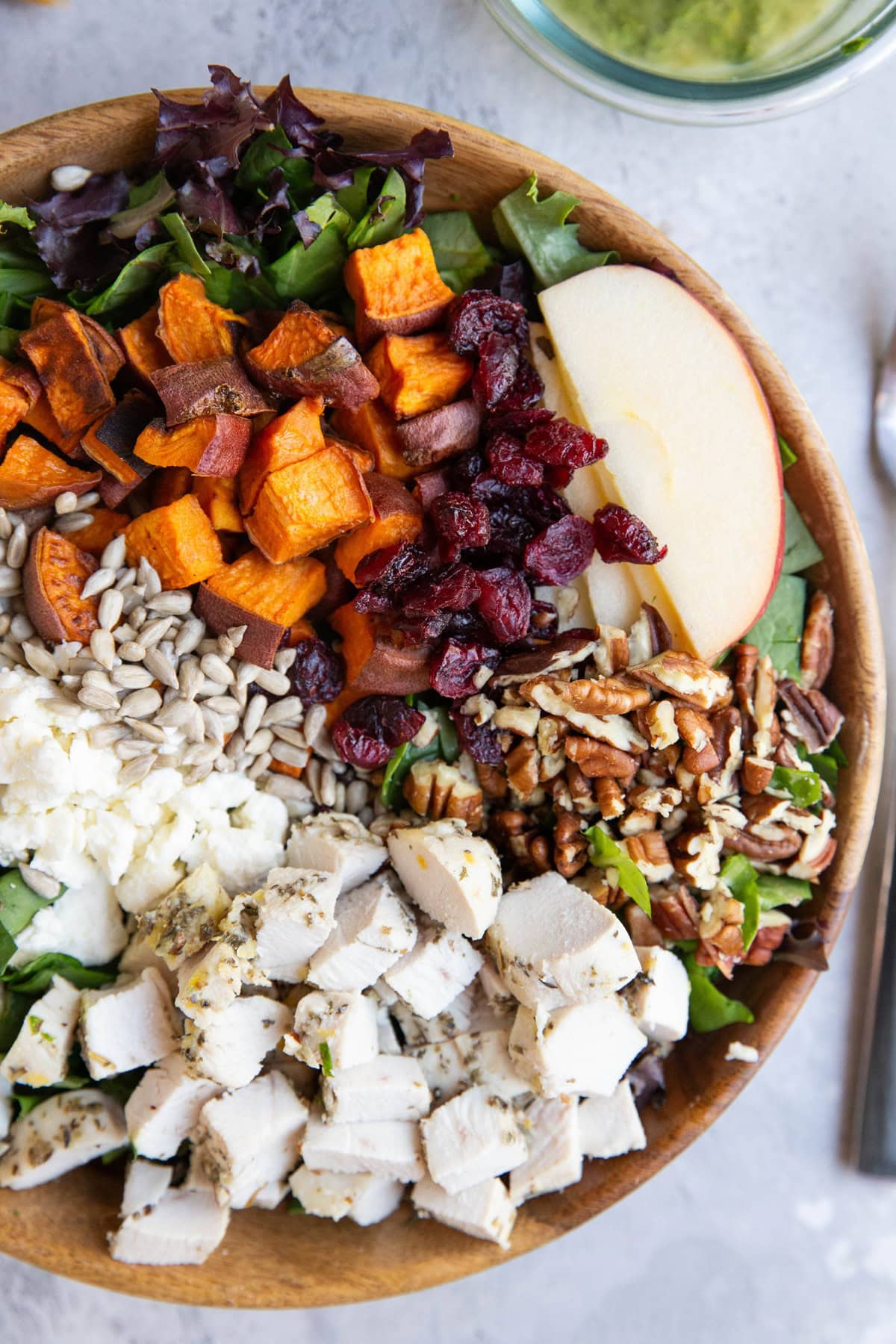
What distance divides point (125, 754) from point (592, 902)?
0.93 metres

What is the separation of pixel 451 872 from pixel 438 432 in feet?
2.71

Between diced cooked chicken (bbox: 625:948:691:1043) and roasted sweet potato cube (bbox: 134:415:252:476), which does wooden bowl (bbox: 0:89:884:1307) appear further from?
roasted sweet potato cube (bbox: 134:415:252:476)

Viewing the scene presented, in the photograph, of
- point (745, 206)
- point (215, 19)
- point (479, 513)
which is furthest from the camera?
point (745, 206)

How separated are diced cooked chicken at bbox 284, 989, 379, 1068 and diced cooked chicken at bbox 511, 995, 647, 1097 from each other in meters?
0.31

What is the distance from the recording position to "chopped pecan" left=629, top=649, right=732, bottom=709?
1.89m

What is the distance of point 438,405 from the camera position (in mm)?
1938

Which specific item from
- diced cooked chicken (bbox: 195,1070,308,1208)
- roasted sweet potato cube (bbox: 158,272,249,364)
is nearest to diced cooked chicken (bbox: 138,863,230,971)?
diced cooked chicken (bbox: 195,1070,308,1208)

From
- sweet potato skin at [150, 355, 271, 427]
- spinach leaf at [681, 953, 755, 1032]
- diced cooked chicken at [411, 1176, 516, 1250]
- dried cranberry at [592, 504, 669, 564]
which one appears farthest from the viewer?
spinach leaf at [681, 953, 755, 1032]

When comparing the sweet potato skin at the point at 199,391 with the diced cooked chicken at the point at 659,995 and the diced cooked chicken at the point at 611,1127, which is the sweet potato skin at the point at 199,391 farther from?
the diced cooked chicken at the point at 611,1127

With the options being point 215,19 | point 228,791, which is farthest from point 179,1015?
point 215,19

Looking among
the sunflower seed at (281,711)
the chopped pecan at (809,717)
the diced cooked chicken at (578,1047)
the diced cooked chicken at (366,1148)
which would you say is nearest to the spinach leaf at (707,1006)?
the diced cooked chicken at (578,1047)

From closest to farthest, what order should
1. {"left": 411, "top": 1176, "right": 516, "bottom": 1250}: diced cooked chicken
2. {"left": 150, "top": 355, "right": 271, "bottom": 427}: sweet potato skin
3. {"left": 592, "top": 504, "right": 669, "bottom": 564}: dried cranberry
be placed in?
{"left": 150, "top": 355, "right": 271, "bottom": 427}: sweet potato skin < {"left": 592, "top": 504, "right": 669, "bottom": 564}: dried cranberry < {"left": 411, "top": 1176, "right": 516, "bottom": 1250}: diced cooked chicken

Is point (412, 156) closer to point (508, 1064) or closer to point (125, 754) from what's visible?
point (125, 754)

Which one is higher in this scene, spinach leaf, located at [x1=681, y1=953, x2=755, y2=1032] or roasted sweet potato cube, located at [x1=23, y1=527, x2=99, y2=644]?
roasted sweet potato cube, located at [x1=23, y1=527, x2=99, y2=644]
